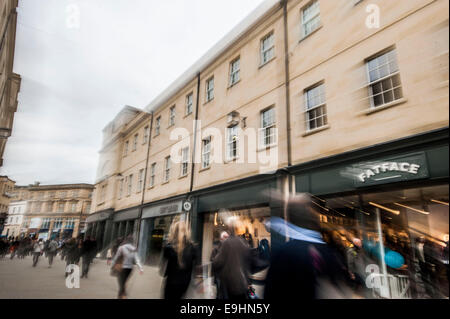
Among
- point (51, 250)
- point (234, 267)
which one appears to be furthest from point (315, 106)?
point (51, 250)

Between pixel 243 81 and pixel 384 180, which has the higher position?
pixel 243 81

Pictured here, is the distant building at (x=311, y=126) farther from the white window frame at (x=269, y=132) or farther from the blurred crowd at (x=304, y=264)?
the blurred crowd at (x=304, y=264)

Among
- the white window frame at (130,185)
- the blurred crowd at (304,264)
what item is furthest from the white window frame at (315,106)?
the white window frame at (130,185)

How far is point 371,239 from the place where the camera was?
5348 millimetres

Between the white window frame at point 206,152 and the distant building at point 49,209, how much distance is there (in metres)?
4.12

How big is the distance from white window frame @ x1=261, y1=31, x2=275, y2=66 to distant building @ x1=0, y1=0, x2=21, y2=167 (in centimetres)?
796

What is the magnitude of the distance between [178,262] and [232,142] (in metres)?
5.77

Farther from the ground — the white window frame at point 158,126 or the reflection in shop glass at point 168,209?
the white window frame at point 158,126

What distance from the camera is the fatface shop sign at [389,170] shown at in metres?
4.55

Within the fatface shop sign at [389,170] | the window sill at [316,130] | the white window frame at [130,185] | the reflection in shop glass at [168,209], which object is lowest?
the reflection in shop glass at [168,209]
